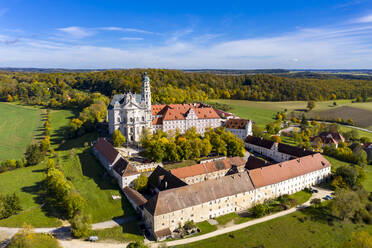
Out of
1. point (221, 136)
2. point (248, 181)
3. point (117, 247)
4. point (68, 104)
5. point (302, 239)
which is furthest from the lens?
point (68, 104)

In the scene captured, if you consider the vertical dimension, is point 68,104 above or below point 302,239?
above

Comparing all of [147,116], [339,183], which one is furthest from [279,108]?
[339,183]

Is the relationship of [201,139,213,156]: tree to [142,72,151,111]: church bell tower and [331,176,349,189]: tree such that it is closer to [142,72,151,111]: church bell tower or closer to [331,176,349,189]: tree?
[142,72,151,111]: church bell tower

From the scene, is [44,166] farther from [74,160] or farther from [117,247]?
[117,247]

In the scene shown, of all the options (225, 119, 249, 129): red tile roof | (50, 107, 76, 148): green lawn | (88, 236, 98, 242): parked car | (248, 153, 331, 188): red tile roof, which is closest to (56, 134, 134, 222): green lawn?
(88, 236, 98, 242): parked car

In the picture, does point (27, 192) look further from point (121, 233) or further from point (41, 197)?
point (121, 233)

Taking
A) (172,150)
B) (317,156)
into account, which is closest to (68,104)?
(172,150)
